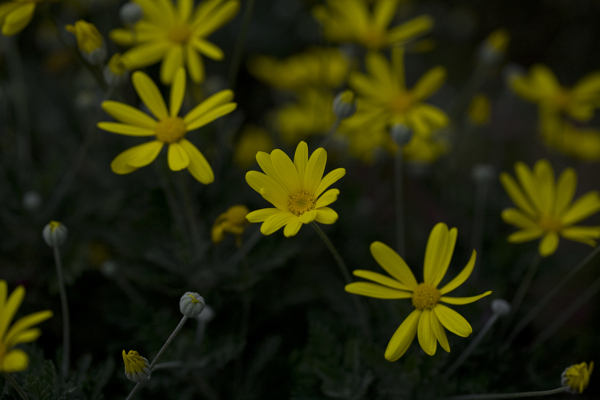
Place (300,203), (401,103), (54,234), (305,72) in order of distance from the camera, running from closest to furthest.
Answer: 1. (300,203)
2. (54,234)
3. (401,103)
4. (305,72)

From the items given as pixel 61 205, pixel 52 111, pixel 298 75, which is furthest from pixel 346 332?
pixel 52 111

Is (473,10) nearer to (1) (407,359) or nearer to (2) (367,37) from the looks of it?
(2) (367,37)

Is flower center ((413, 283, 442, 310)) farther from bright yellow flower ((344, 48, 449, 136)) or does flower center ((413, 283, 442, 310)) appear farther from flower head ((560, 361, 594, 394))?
bright yellow flower ((344, 48, 449, 136))

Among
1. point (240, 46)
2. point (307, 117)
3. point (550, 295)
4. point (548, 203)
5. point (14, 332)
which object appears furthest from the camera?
point (307, 117)

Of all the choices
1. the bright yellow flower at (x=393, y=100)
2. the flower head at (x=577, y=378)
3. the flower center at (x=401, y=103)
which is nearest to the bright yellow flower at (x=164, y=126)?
the bright yellow flower at (x=393, y=100)

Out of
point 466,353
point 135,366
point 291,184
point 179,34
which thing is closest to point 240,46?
point 179,34

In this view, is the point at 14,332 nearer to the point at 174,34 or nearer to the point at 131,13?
the point at 131,13
